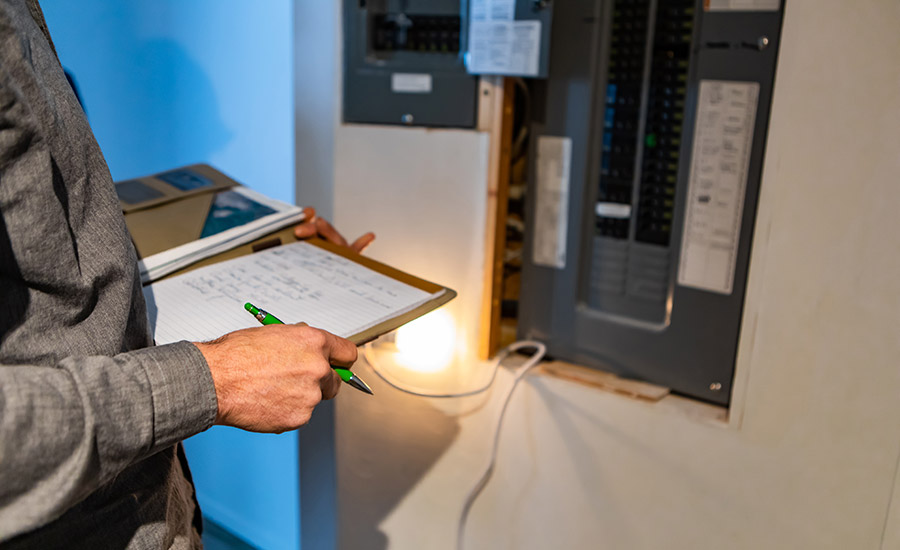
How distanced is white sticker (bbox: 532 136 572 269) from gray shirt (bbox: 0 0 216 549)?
2.40 ft

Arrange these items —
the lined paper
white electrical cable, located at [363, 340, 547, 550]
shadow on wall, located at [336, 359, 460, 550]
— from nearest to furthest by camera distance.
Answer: the lined paper
white electrical cable, located at [363, 340, 547, 550]
shadow on wall, located at [336, 359, 460, 550]

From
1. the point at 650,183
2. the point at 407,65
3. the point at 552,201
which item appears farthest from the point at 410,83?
the point at 650,183

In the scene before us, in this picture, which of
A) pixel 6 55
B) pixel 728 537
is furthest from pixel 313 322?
pixel 728 537

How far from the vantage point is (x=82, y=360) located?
1.69 ft

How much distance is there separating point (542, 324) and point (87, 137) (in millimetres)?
831

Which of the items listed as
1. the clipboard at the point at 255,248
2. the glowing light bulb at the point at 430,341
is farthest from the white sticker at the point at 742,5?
the glowing light bulb at the point at 430,341

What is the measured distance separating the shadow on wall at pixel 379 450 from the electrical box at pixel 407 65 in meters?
0.50

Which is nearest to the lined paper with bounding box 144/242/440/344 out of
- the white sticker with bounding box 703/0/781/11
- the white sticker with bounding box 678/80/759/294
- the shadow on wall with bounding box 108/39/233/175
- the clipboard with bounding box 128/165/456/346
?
the clipboard with bounding box 128/165/456/346

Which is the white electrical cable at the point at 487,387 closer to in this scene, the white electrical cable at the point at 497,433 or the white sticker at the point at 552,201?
the white electrical cable at the point at 497,433

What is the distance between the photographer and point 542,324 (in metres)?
1.25

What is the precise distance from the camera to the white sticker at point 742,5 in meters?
0.94

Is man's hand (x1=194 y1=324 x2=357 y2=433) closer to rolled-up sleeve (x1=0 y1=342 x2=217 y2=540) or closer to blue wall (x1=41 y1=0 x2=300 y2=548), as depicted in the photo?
rolled-up sleeve (x1=0 y1=342 x2=217 y2=540)

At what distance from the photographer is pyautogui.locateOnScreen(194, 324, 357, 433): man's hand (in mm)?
586

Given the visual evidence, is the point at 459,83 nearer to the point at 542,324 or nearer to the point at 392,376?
the point at 542,324
